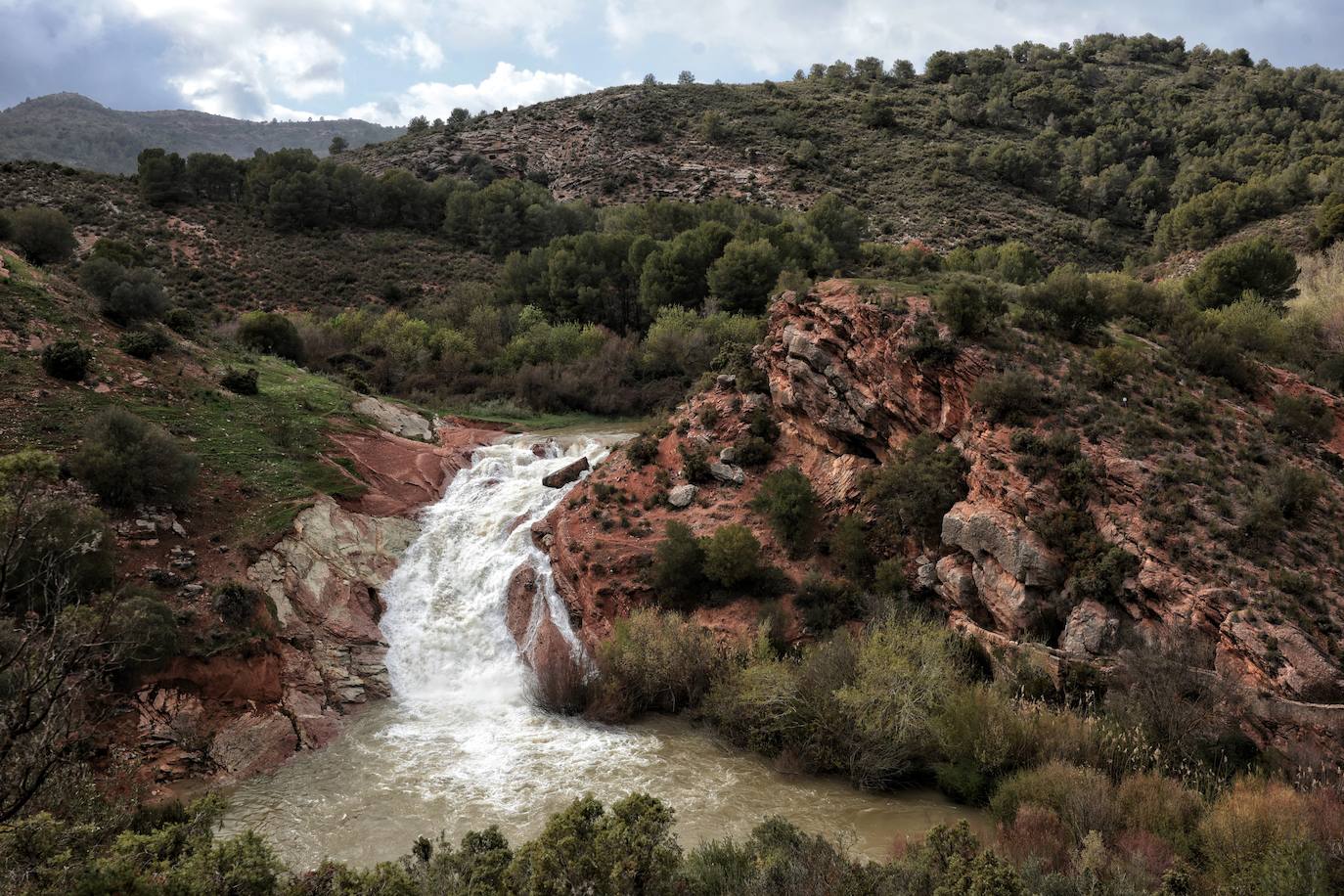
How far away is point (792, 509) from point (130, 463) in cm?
1863

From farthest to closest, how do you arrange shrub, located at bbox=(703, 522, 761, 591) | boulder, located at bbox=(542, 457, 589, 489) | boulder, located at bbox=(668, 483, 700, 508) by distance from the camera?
boulder, located at bbox=(542, 457, 589, 489) → boulder, located at bbox=(668, 483, 700, 508) → shrub, located at bbox=(703, 522, 761, 591)

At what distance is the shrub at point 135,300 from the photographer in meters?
28.4

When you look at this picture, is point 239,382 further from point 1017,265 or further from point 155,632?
point 1017,265

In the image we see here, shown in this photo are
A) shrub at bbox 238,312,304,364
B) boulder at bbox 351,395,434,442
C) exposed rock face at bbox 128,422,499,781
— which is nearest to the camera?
exposed rock face at bbox 128,422,499,781

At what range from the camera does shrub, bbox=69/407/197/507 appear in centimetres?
1942

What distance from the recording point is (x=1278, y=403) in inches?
790

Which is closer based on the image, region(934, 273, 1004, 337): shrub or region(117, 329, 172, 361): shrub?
region(934, 273, 1004, 337): shrub

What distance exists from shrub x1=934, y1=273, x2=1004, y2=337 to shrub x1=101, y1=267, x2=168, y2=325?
29.9 metres

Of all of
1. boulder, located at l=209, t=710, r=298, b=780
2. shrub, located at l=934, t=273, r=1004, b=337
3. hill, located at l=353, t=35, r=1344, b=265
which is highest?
hill, located at l=353, t=35, r=1344, b=265

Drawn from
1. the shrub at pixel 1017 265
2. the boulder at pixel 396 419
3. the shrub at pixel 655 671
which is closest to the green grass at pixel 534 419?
the boulder at pixel 396 419

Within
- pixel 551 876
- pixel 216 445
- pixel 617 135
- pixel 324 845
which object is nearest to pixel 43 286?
pixel 216 445

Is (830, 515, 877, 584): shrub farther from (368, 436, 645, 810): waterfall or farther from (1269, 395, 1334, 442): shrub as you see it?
(1269, 395, 1334, 442): shrub

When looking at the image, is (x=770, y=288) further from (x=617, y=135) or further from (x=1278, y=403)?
(x=617, y=135)

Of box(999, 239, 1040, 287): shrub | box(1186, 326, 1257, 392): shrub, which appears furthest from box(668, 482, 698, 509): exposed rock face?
box(999, 239, 1040, 287): shrub
